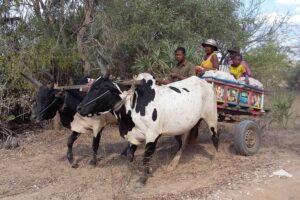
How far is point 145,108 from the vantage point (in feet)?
20.7

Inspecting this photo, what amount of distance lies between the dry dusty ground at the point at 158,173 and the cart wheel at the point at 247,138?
172 mm

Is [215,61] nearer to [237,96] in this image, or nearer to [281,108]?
[237,96]

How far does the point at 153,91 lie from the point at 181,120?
65cm

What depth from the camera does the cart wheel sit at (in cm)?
752

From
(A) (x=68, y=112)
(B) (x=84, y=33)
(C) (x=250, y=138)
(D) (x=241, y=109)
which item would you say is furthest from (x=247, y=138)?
(B) (x=84, y=33)

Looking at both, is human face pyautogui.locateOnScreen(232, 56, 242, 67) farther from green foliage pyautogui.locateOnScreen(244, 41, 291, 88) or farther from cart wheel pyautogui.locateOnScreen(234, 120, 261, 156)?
green foliage pyautogui.locateOnScreen(244, 41, 291, 88)

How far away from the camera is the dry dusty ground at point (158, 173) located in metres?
5.88

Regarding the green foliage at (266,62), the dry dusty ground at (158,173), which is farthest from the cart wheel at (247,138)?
the green foliage at (266,62)

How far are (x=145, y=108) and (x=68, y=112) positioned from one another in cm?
181

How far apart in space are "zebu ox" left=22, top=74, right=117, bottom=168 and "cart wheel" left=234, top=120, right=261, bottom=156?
7.36ft

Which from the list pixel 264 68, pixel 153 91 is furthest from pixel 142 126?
pixel 264 68

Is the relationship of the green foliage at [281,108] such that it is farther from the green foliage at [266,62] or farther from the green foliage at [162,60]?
the green foliage at [266,62]

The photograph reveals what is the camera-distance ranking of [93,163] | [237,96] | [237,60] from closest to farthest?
[93,163] → [237,96] → [237,60]

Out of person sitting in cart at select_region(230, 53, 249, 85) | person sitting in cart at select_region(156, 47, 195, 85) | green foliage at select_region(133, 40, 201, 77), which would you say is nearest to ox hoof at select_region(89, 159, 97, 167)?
person sitting in cart at select_region(156, 47, 195, 85)
